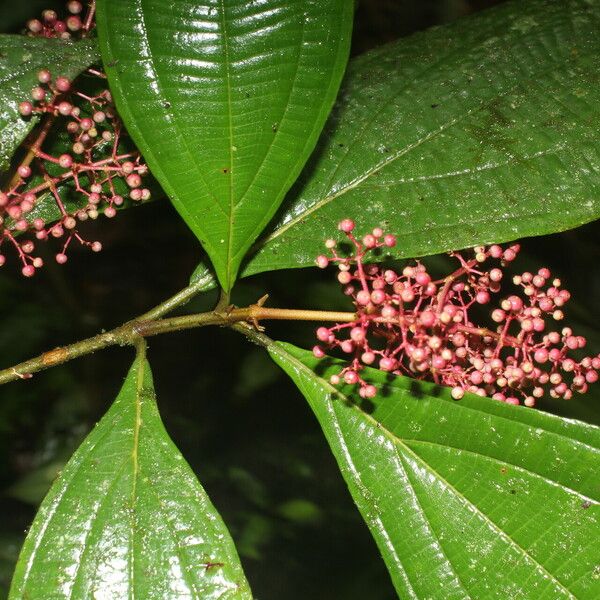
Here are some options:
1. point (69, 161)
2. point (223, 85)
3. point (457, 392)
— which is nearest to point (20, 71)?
point (69, 161)

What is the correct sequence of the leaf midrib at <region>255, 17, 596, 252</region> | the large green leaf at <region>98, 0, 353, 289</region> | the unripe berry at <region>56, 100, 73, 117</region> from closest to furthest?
1. the large green leaf at <region>98, 0, 353, 289</region>
2. the unripe berry at <region>56, 100, 73, 117</region>
3. the leaf midrib at <region>255, 17, 596, 252</region>

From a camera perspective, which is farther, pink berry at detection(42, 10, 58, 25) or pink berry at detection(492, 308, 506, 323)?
pink berry at detection(42, 10, 58, 25)

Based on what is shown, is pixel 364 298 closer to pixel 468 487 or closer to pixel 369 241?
pixel 369 241

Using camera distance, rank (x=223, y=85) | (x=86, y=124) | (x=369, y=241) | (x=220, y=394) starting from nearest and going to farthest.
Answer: (x=223, y=85) → (x=369, y=241) → (x=86, y=124) → (x=220, y=394)

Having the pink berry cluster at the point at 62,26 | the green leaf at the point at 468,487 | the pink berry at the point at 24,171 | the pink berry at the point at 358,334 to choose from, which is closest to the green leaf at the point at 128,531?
the green leaf at the point at 468,487

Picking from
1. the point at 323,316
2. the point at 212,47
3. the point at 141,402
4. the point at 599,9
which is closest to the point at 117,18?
the point at 212,47

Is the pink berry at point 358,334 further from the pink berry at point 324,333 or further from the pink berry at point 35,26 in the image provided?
the pink berry at point 35,26

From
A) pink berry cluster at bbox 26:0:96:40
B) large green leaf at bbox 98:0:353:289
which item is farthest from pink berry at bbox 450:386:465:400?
pink berry cluster at bbox 26:0:96:40

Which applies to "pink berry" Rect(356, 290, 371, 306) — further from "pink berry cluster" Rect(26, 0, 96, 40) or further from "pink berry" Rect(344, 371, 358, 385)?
"pink berry cluster" Rect(26, 0, 96, 40)
